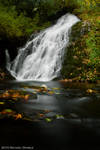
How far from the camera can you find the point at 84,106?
3277mm

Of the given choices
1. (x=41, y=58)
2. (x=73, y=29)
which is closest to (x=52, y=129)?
(x=41, y=58)

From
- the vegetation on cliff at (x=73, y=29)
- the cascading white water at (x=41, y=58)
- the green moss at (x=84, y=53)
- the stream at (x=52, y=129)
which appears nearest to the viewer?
the stream at (x=52, y=129)

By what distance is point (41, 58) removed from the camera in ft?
34.3

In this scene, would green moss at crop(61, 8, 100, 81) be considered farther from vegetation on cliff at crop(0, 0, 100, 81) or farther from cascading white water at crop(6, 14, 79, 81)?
cascading white water at crop(6, 14, 79, 81)

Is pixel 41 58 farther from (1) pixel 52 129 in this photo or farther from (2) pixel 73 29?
(1) pixel 52 129

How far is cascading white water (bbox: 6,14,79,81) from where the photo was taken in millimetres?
9633

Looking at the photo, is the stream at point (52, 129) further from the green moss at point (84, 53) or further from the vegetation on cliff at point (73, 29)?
the green moss at point (84, 53)

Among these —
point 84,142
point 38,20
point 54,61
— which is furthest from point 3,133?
point 38,20

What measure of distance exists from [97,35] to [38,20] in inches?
299

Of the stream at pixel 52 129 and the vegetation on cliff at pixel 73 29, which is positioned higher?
the vegetation on cliff at pixel 73 29

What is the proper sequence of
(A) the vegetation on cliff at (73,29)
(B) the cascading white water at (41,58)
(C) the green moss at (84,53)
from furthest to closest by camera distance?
(B) the cascading white water at (41,58)
(A) the vegetation on cliff at (73,29)
(C) the green moss at (84,53)

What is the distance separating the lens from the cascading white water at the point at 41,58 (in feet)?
31.6

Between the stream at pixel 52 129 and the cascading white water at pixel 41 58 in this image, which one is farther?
the cascading white water at pixel 41 58

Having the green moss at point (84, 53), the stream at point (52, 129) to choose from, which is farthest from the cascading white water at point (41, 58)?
the stream at point (52, 129)
